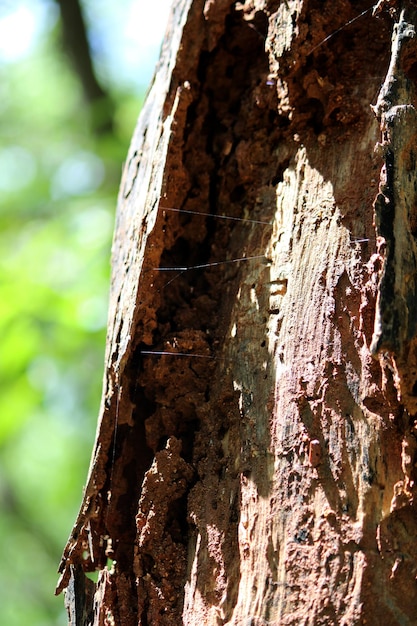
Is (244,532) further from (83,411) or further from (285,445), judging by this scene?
(83,411)

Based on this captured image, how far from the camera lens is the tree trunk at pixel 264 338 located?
0.90 m

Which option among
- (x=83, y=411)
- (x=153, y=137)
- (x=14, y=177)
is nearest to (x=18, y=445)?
(x=83, y=411)

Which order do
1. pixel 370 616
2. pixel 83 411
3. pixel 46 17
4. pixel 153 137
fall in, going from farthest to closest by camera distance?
pixel 83 411, pixel 46 17, pixel 153 137, pixel 370 616

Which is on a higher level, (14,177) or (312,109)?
(14,177)

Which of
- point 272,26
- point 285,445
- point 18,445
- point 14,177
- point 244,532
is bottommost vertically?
point 18,445

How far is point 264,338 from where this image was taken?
3.56ft

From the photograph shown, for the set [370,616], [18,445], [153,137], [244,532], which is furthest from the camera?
[18,445]

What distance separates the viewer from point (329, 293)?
104cm

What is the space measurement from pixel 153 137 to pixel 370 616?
101cm

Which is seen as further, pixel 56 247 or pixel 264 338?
pixel 56 247

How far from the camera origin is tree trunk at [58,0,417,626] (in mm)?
897

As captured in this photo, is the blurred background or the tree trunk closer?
the tree trunk

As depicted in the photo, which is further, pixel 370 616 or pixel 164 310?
pixel 164 310

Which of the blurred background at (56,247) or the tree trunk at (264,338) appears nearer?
the tree trunk at (264,338)
